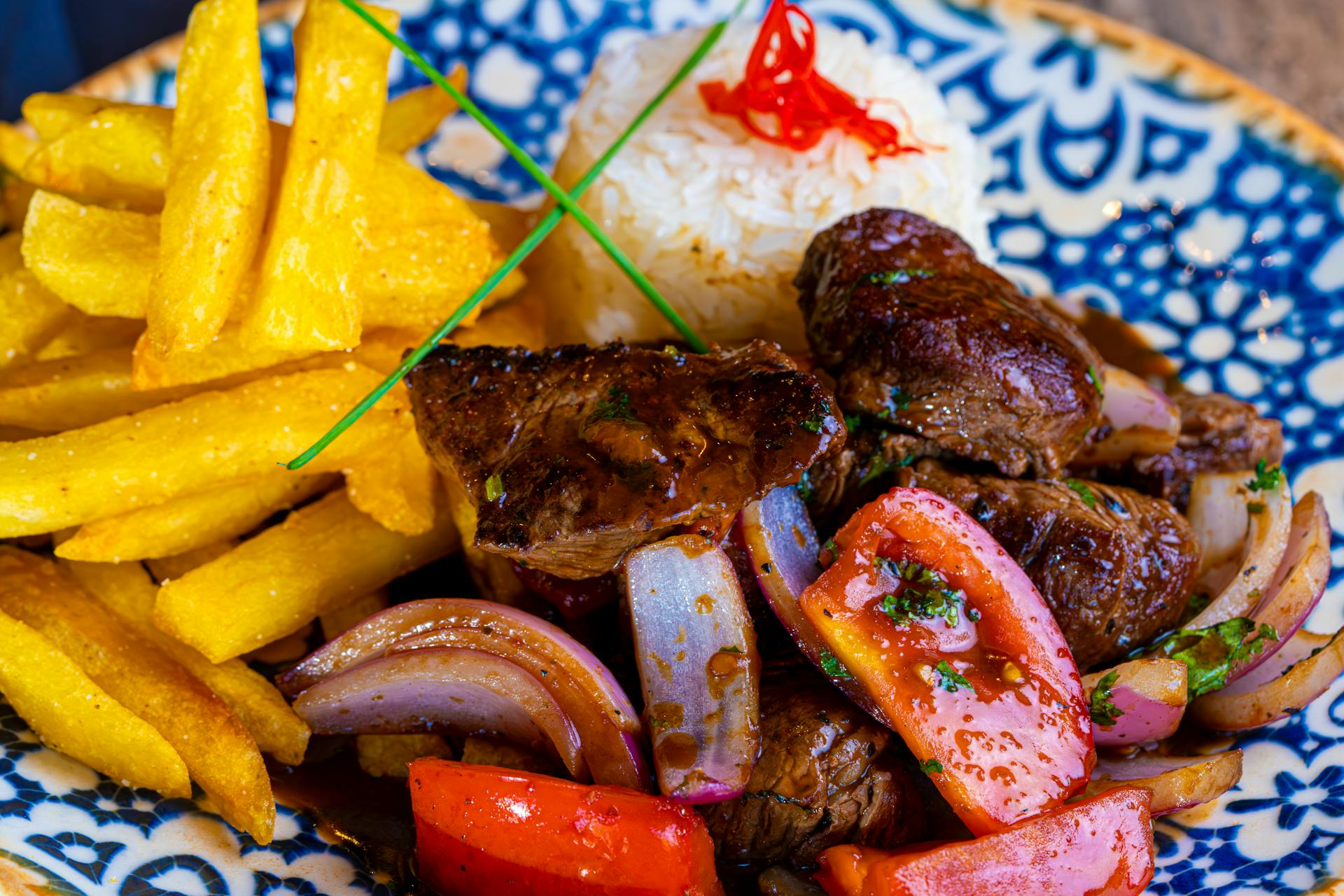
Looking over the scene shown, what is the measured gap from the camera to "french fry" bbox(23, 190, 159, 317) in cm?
295

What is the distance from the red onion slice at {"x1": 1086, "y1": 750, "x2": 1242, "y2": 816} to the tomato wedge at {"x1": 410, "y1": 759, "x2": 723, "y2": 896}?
0.99 meters

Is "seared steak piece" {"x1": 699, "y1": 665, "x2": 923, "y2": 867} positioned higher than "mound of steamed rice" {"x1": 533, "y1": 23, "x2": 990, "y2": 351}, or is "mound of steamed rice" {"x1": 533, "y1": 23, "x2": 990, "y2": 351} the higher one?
"mound of steamed rice" {"x1": 533, "y1": 23, "x2": 990, "y2": 351}

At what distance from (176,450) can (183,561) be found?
497 millimetres

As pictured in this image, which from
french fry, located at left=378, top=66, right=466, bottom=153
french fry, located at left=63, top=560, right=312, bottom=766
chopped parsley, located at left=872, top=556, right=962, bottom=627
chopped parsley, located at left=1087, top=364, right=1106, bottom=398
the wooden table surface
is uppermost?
the wooden table surface

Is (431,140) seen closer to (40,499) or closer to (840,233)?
(840,233)

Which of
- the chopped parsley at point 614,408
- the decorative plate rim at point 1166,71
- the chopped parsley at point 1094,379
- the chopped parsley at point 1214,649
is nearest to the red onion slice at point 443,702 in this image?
the chopped parsley at point 614,408

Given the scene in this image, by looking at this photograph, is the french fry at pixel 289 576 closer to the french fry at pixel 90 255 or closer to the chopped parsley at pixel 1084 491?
the french fry at pixel 90 255

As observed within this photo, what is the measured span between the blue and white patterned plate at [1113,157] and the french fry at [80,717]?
9.20 feet

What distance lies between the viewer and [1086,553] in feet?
9.59

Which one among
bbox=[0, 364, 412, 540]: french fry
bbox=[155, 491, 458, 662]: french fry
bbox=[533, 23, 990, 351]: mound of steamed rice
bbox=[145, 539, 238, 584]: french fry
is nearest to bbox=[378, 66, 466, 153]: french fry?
bbox=[533, 23, 990, 351]: mound of steamed rice

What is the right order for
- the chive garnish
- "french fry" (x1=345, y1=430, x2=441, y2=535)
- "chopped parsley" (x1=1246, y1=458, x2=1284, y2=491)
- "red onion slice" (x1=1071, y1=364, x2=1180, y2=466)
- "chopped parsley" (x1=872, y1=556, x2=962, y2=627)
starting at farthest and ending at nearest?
"red onion slice" (x1=1071, y1=364, x2=1180, y2=466)
"chopped parsley" (x1=1246, y1=458, x2=1284, y2=491)
"french fry" (x1=345, y1=430, x2=441, y2=535)
the chive garnish
"chopped parsley" (x1=872, y1=556, x2=962, y2=627)

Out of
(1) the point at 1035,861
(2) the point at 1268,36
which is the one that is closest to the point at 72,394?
(1) the point at 1035,861

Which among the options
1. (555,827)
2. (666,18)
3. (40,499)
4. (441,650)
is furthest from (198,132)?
(666,18)

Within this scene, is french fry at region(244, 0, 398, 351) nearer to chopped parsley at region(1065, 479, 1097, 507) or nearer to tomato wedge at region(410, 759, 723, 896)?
tomato wedge at region(410, 759, 723, 896)
